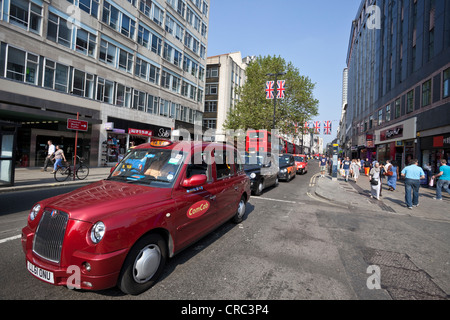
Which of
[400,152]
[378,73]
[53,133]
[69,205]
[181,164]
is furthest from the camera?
[378,73]

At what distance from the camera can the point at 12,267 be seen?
3113mm

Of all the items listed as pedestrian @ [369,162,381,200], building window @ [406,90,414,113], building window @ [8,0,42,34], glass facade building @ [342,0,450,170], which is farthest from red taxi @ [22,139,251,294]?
building window @ [406,90,414,113]

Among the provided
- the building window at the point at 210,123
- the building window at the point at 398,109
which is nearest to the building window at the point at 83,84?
the building window at the point at 210,123

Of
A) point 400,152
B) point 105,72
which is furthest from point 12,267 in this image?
point 400,152

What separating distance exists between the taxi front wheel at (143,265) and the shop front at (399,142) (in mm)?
22034

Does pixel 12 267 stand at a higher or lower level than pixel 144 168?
lower

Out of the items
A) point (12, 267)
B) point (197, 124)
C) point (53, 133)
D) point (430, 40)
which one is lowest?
point (12, 267)

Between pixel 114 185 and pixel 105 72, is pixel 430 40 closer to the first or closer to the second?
pixel 114 185

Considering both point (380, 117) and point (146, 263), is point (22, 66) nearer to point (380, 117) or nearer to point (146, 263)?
point (146, 263)

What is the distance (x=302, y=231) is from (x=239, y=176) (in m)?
1.96

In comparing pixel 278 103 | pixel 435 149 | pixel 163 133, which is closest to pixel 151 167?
pixel 435 149

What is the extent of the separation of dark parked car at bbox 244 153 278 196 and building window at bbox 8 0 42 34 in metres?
16.7

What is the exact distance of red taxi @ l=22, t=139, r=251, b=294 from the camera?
7.59 feet

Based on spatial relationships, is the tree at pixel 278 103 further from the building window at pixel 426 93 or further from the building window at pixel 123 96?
the building window at pixel 123 96
